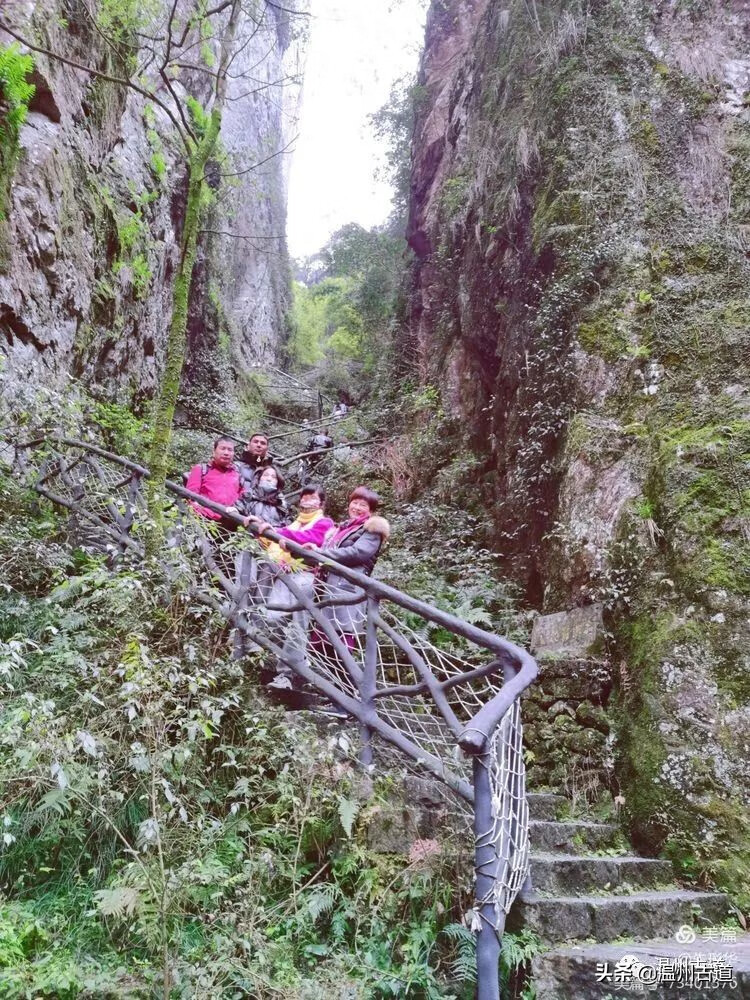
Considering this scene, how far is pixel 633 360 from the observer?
244 inches

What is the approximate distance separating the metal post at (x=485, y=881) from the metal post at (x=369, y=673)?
1289 mm

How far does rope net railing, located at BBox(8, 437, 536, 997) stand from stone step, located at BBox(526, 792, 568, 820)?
669mm

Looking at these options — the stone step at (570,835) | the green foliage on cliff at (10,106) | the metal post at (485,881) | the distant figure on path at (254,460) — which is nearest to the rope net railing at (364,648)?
the metal post at (485,881)

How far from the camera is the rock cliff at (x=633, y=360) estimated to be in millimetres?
4246

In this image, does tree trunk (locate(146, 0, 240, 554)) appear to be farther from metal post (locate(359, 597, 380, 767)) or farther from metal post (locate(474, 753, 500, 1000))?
metal post (locate(474, 753, 500, 1000))

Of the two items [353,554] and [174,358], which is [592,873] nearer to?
[353,554]

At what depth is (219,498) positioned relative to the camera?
637 centimetres

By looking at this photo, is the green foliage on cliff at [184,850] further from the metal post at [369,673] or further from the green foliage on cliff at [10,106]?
the green foliage on cliff at [10,106]

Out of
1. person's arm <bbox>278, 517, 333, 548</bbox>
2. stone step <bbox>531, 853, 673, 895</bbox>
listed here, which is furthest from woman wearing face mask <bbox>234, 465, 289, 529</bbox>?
stone step <bbox>531, 853, 673, 895</bbox>

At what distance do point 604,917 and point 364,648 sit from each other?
1.87 meters

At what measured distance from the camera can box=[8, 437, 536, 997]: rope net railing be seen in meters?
2.70

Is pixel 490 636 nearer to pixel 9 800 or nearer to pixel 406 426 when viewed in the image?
pixel 9 800

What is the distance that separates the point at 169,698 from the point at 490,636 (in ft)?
5.69

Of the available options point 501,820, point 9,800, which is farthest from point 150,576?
point 501,820
